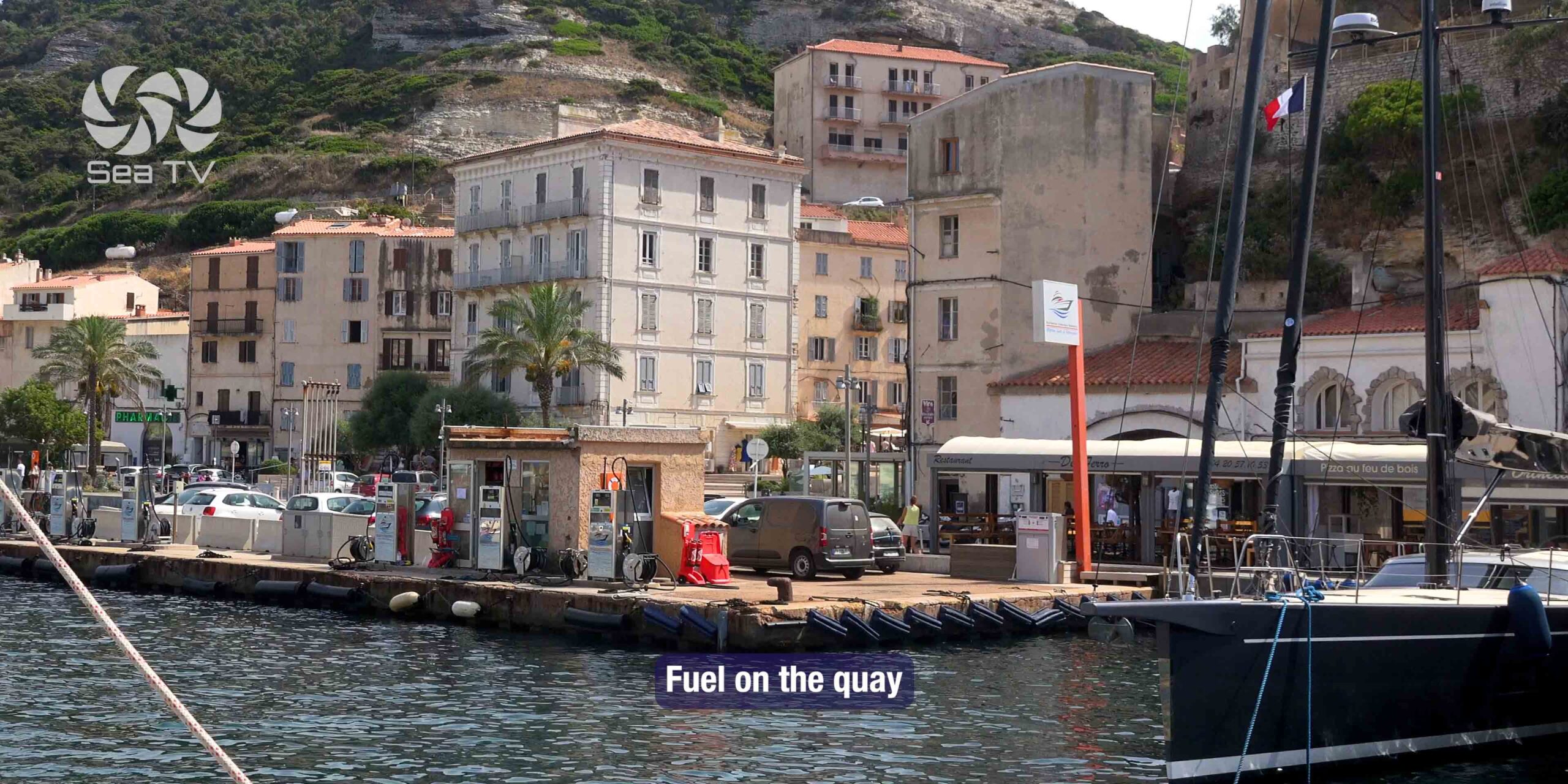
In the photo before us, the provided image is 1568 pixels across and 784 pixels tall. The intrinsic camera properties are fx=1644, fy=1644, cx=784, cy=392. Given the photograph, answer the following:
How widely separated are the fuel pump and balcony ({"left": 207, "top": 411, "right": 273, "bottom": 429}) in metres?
64.1

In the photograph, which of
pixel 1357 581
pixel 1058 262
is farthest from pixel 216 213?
pixel 1357 581

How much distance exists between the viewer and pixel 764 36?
166 m

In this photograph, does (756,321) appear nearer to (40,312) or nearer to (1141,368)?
(1141,368)

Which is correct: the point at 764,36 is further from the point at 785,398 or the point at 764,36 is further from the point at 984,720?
the point at 984,720

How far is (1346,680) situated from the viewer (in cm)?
1652

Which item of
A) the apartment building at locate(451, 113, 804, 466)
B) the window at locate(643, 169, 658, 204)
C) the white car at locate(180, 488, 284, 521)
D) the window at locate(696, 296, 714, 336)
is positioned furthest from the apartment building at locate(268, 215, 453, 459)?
the white car at locate(180, 488, 284, 521)

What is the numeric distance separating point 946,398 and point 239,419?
54652 millimetres

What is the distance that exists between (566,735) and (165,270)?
10812 cm

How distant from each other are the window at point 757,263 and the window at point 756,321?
1.38 m

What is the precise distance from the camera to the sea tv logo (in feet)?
478

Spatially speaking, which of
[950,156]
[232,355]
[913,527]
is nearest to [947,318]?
[950,156]

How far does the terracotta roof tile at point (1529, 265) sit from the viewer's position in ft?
116

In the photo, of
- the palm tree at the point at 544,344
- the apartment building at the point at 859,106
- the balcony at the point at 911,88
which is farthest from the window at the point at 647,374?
the balcony at the point at 911,88

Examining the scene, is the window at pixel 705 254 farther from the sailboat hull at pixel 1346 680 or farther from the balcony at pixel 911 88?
the sailboat hull at pixel 1346 680
